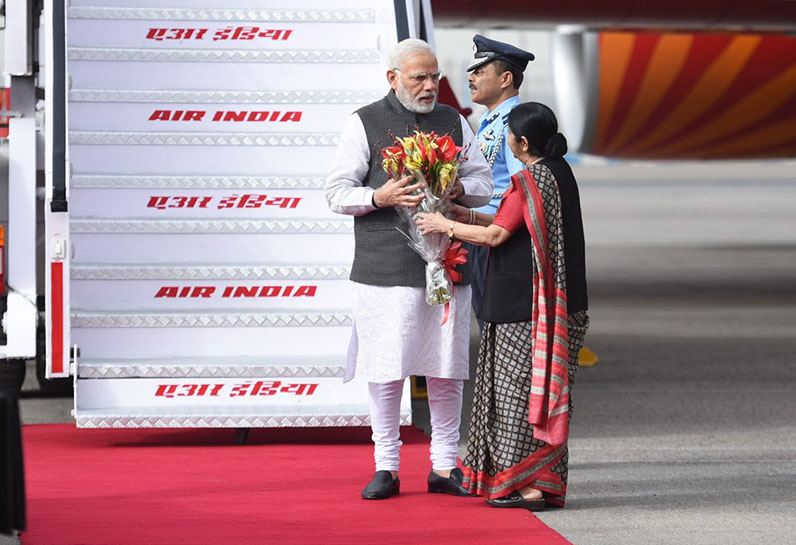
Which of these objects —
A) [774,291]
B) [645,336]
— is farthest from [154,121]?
[774,291]

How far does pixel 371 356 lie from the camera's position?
5824 mm

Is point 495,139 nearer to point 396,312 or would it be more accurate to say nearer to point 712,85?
point 396,312

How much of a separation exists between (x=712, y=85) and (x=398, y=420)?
1427 cm

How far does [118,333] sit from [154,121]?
115 centimetres

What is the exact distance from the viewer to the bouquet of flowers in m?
5.55

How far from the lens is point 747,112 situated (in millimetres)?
19672

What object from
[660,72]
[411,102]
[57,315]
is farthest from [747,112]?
[411,102]

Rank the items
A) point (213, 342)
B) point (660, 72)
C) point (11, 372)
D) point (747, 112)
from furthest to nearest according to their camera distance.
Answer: point (747, 112), point (660, 72), point (11, 372), point (213, 342)

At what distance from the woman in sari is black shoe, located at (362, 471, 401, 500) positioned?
319 mm

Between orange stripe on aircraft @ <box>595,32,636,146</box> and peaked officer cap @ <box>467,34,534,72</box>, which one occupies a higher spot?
orange stripe on aircraft @ <box>595,32,636,146</box>

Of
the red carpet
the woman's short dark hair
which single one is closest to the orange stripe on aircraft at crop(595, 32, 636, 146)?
the red carpet

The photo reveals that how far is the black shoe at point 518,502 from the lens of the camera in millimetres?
5568

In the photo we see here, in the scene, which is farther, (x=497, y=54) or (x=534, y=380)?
(x=497, y=54)

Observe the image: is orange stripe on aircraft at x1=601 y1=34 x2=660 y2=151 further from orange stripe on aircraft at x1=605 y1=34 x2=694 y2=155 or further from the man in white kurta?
the man in white kurta
